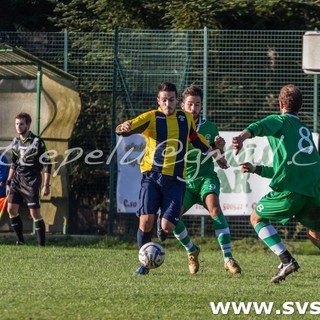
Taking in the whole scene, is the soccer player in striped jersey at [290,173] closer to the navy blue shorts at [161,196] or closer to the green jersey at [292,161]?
the green jersey at [292,161]

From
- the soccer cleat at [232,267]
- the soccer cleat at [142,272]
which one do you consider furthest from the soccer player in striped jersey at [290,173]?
the soccer cleat at [142,272]

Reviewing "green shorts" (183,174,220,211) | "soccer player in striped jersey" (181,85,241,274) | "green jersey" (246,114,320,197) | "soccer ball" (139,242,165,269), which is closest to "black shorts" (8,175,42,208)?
"soccer player in striped jersey" (181,85,241,274)

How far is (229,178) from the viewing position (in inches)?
659

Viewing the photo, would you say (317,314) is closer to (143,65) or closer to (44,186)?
(44,186)

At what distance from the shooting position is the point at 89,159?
Result: 17.7 metres

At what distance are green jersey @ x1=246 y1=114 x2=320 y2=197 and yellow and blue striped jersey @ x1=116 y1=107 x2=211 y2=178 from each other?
1.11 metres

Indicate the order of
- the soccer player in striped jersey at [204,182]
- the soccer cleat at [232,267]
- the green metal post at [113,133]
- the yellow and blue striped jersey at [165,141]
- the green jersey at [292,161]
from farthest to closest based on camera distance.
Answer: the green metal post at [113,133] → the soccer player in striped jersey at [204,182] → the soccer cleat at [232,267] → the yellow and blue striped jersey at [165,141] → the green jersey at [292,161]

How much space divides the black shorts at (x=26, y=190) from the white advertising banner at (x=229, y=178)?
1.54 metres

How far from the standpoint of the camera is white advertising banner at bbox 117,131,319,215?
16.6 m

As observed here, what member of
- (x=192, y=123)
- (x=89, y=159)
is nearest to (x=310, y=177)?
(x=192, y=123)

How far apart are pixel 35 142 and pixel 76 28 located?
4.18 m

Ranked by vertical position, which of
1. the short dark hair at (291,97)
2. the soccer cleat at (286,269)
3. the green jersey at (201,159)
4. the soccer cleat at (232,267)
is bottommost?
the soccer cleat at (232,267)

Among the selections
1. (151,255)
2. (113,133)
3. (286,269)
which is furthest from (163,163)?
(113,133)

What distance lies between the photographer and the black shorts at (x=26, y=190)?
15.8 m
